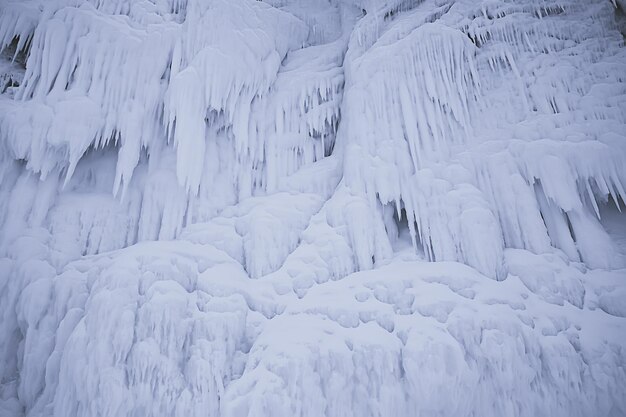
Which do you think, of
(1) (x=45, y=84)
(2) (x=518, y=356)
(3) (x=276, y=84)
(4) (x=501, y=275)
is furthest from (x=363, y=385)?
(1) (x=45, y=84)

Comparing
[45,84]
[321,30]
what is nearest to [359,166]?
[321,30]

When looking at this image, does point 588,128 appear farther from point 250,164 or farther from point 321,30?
point 321,30

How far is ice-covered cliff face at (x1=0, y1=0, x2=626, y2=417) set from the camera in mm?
5250

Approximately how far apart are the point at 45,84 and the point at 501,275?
11396 mm

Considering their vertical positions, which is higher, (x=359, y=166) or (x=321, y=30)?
(x=321, y=30)

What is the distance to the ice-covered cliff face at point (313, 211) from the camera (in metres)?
5.25

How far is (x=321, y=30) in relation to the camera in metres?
12.6

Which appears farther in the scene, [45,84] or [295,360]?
[45,84]

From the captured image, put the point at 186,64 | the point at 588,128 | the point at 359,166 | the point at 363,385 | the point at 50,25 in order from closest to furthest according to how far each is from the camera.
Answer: the point at 363,385 < the point at 588,128 < the point at 359,166 < the point at 50,25 < the point at 186,64

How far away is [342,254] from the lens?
744 centimetres

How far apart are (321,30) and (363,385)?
38.7 ft

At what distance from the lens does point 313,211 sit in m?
8.54

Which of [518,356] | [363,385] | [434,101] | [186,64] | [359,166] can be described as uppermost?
[434,101]

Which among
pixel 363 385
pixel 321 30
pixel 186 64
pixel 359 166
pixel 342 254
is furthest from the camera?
pixel 321 30
